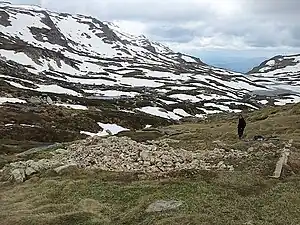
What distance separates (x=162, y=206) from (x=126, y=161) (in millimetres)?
13679

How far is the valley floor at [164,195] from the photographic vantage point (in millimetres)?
26062

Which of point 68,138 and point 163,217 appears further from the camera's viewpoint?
point 68,138

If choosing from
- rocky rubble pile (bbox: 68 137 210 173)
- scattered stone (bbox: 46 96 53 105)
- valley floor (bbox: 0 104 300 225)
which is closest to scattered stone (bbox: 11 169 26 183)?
valley floor (bbox: 0 104 300 225)

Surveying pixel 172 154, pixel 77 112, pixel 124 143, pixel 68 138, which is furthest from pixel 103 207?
pixel 77 112

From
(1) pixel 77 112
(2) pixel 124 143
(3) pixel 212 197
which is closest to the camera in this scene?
(3) pixel 212 197

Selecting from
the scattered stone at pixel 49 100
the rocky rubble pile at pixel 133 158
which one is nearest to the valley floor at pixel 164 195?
the rocky rubble pile at pixel 133 158

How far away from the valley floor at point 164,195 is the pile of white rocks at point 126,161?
1.40 m

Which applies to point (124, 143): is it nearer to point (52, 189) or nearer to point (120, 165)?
point (120, 165)

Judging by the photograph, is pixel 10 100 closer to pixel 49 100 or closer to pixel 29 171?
pixel 49 100

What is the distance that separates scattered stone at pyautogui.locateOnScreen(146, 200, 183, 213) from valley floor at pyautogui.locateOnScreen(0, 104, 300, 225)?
0.33 meters

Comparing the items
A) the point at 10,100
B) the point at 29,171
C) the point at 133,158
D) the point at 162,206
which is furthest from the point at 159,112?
the point at 162,206

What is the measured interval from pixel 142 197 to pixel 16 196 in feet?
35.6

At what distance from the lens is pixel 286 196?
29453mm

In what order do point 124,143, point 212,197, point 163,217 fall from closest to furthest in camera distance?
Answer: point 163,217 < point 212,197 < point 124,143
